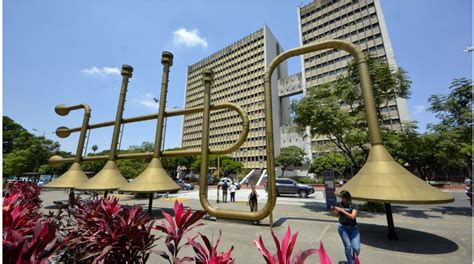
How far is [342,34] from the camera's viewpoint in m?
57.8

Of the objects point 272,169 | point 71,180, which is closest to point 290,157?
point 71,180

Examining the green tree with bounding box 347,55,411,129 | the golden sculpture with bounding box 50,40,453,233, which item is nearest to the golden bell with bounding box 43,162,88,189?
the golden sculpture with bounding box 50,40,453,233

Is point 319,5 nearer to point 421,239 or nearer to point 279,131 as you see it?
point 279,131

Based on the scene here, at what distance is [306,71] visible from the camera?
61406 mm

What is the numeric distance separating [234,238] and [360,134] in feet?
32.1

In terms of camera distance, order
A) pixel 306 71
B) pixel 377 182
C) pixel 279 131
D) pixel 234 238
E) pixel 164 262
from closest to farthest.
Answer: pixel 164 262 < pixel 377 182 < pixel 234 238 < pixel 306 71 < pixel 279 131

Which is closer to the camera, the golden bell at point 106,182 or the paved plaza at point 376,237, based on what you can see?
the paved plaza at point 376,237

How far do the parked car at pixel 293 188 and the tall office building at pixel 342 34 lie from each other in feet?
109

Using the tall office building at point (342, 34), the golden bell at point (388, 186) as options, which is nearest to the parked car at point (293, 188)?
the golden bell at point (388, 186)

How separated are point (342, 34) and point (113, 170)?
63465mm

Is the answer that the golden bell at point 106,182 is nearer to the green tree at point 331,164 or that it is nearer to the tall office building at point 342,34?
the green tree at point 331,164

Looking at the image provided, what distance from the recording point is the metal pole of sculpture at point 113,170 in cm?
1226

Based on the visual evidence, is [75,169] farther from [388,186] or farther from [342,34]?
[342,34]

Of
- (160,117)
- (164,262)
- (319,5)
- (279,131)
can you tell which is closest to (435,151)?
(164,262)
